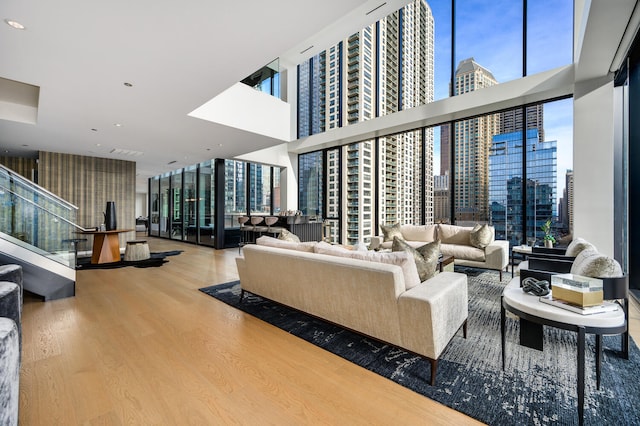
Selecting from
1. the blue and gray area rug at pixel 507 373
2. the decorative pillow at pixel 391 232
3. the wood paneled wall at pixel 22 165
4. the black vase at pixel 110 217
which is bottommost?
the blue and gray area rug at pixel 507 373

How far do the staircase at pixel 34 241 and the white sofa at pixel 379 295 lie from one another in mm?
3187

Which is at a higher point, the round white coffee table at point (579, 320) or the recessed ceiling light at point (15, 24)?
the recessed ceiling light at point (15, 24)

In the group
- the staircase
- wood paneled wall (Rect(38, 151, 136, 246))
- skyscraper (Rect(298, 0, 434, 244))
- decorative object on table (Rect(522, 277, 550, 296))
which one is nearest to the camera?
decorative object on table (Rect(522, 277, 550, 296))

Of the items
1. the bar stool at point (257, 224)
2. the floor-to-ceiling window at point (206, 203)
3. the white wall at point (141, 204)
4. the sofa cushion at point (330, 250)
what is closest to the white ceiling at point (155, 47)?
the sofa cushion at point (330, 250)

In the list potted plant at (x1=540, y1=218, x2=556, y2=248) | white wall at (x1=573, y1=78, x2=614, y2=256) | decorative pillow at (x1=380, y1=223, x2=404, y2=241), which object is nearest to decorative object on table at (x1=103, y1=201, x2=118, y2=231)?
decorative pillow at (x1=380, y1=223, x2=404, y2=241)

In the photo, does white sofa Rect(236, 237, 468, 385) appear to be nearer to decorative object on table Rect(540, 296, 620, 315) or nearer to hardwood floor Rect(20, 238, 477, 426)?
hardwood floor Rect(20, 238, 477, 426)

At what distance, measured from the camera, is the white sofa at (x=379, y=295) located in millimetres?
1831

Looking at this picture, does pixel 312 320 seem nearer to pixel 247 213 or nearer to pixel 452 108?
pixel 452 108

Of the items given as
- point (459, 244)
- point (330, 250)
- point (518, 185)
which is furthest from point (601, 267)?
point (518, 185)

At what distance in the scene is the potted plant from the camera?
411cm

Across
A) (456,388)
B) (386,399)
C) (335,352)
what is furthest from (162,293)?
(456,388)

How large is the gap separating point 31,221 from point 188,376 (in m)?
3.65

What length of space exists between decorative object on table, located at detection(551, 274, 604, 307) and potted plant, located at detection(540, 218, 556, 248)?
3139mm

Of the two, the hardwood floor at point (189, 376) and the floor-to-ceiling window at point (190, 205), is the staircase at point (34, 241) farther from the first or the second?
the floor-to-ceiling window at point (190, 205)
